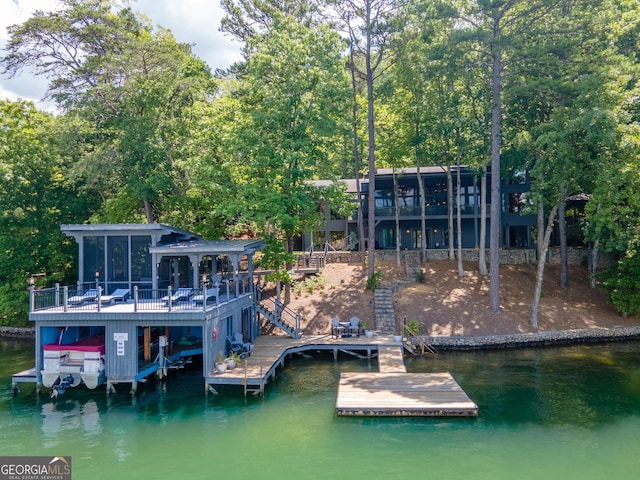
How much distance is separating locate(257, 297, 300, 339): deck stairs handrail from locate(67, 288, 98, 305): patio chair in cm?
792

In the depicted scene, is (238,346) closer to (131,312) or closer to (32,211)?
(131,312)

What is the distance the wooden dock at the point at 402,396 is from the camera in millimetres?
14461

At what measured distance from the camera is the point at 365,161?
39.2 meters

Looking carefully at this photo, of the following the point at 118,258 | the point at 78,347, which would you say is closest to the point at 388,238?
the point at 118,258

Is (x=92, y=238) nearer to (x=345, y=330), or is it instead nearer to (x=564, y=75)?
(x=345, y=330)

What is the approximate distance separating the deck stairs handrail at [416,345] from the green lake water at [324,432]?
3.32 meters

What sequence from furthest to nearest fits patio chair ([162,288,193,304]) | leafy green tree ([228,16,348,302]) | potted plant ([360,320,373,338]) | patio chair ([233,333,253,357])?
leafy green tree ([228,16,348,302]) < potted plant ([360,320,373,338]) < patio chair ([233,333,253,357]) < patio chair ([162,288,193,304])

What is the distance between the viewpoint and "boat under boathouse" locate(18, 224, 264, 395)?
55.2 feet

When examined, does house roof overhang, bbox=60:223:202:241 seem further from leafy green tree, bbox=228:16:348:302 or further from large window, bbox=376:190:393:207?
large window, bbox=376:190:393:207

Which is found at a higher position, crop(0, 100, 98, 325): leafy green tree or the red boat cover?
crop(0, 100, 98, 325): leafy green tree

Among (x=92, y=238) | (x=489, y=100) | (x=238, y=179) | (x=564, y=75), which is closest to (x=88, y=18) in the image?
(x=238, y=179)

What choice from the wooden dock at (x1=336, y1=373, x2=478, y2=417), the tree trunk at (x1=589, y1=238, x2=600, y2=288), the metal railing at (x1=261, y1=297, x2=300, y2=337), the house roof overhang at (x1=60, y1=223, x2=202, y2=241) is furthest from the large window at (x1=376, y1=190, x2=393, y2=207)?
the wooden dock at (x1=336, y1=373, x2=478, y2=417)

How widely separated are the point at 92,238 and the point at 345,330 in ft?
41.3

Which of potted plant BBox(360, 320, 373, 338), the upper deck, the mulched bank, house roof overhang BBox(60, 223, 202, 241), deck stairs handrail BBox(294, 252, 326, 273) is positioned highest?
house roof overhang BBox(60, 223, 202, 241)
